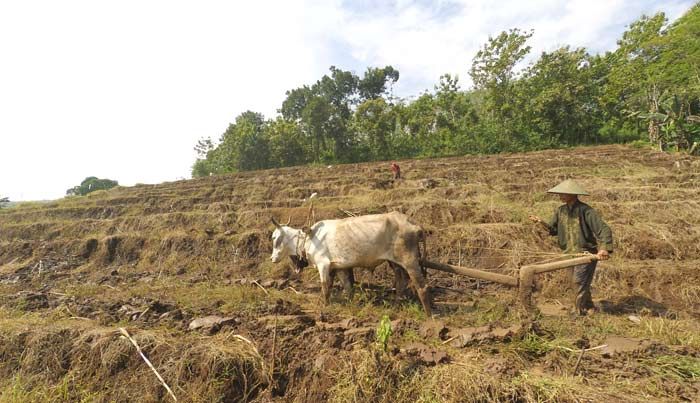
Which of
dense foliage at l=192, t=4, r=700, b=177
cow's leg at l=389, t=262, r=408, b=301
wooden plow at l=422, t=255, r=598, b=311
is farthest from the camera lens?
dense foliage at l=192, t=4, r=700, b=177

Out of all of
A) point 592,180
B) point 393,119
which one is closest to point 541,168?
point 592,180

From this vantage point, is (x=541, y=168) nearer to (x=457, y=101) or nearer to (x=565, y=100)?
(x=565, y=100)

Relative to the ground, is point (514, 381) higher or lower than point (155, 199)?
lower

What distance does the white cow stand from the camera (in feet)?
17.6

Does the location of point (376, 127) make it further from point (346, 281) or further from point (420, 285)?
point (420, 285)

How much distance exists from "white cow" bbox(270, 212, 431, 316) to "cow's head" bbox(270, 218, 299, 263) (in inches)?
12.4

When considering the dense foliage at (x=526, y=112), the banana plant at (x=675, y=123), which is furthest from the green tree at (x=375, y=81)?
the banana plant at (x=675, y=123)

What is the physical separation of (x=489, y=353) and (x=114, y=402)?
3.95 metres

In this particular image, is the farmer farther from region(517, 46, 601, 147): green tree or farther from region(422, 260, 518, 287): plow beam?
region(517, 46, 601, 147): green tree

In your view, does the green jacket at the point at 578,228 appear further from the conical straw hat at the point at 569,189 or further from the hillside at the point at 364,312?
the hillside at the point at 364,312

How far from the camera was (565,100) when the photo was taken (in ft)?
87.2

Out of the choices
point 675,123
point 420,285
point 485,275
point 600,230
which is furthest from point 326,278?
point 675,123

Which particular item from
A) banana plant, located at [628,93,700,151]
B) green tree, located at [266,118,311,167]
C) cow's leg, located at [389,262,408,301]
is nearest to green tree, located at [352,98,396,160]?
green tree, located at [266,118,311,167]

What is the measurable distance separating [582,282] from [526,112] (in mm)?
26141
